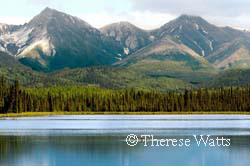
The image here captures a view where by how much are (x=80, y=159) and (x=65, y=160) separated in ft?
5.64

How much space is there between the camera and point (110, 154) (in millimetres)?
73312

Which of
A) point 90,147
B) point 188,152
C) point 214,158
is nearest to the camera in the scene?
point 214,158

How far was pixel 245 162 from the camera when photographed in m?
65.2

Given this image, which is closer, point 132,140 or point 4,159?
point 4,159

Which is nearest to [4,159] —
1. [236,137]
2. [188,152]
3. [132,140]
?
[188,152]

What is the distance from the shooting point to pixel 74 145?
83812mm

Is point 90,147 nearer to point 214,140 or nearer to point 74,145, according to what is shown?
point 74,145

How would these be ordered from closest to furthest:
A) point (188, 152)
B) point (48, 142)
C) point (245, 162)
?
point (245, 162), point (188, 152), point (48, 142)

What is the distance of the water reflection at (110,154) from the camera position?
6606 centimetres

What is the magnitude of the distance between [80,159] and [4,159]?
8498 mm

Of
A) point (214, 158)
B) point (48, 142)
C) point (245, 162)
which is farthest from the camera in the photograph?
point (48, 142)

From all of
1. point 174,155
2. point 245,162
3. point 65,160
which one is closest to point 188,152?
point 174,155

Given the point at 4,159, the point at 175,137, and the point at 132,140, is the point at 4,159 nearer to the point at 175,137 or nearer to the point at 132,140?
the point at 132,140

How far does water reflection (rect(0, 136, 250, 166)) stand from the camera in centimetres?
6606
